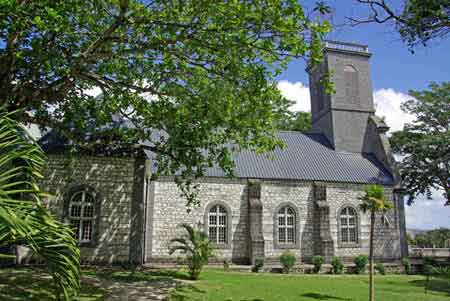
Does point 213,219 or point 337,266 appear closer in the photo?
point 337,266

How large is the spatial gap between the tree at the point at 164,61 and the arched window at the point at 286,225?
1133cm

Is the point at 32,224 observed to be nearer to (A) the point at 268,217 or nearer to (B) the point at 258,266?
(B) the point at 258,266

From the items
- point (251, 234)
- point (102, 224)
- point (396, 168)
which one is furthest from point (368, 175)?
point (102, 224)

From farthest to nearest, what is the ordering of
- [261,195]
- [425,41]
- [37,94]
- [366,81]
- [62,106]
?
[366,81] < [261,195] < [62,106] < [37,94] < [425,41]

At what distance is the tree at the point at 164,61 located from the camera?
9.15 m

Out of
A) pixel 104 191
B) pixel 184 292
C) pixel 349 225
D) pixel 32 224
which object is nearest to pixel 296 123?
pixel 349 225

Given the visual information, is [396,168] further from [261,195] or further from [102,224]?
[102,224]

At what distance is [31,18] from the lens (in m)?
8.95

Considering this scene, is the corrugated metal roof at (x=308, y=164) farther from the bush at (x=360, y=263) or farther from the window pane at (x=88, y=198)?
the window pane at (x=88, y=198)

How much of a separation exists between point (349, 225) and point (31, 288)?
20.3m

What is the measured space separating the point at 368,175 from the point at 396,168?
2.59m

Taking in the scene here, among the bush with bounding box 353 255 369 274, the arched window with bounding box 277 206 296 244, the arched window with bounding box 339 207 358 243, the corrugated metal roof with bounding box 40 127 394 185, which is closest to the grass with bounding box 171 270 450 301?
the bush with bounding box 353 255 369 274

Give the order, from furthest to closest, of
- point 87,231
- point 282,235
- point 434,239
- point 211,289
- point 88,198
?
1. point 434,239
2. point 282,235
3. point 88,198
4. point 87,231
5. point 211,289

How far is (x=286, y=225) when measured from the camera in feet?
78.2
